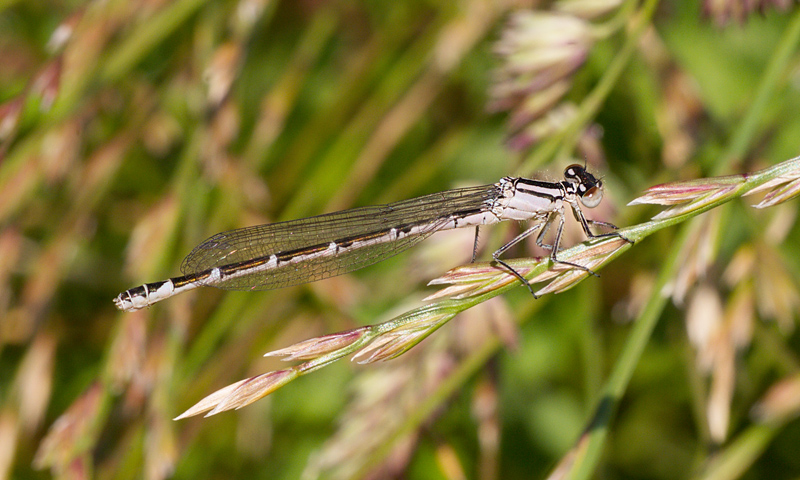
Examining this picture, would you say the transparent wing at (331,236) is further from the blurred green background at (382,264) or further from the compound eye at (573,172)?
the compound eye at (573,172)

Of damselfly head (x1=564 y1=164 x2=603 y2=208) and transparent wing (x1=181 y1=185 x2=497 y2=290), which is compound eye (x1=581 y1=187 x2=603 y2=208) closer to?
damselfly head (x1=564 y1=164 x2=603 y2=208)

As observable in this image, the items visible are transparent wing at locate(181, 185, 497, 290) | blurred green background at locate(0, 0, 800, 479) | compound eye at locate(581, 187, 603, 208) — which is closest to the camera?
blurred green background at locate(0, 0, 800, 479)

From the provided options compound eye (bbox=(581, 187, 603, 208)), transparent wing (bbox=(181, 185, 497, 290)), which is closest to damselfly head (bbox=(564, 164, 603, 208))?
compound eye (bbox=(581, 187, 603, 208))

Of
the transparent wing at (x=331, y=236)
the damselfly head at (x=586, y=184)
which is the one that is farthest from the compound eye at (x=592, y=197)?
the transparent wing at (x=331, y=236)

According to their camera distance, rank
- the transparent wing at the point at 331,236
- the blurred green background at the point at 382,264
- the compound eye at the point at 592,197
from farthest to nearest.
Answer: the transparent wing at the point at 331,236 → the compound eye at the point at 592,197 → the blurred green background at the point at 382,264

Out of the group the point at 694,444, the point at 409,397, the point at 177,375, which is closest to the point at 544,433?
the point at 694,444

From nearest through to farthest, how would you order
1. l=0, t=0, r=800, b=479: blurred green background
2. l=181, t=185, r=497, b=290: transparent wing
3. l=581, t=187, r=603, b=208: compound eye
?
l=0, t=0, r=800, b=479: blurred green background
l=581, t=187, r=603, b=208: compound eye
l=181, t=185, r=497, b=290: transparent wing

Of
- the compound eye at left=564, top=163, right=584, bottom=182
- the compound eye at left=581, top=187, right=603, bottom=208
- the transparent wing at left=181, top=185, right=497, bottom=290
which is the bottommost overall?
the compound eye at left=581, top=187, right=603, bottom=208

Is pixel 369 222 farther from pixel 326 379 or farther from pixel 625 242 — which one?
pixel 625 242
